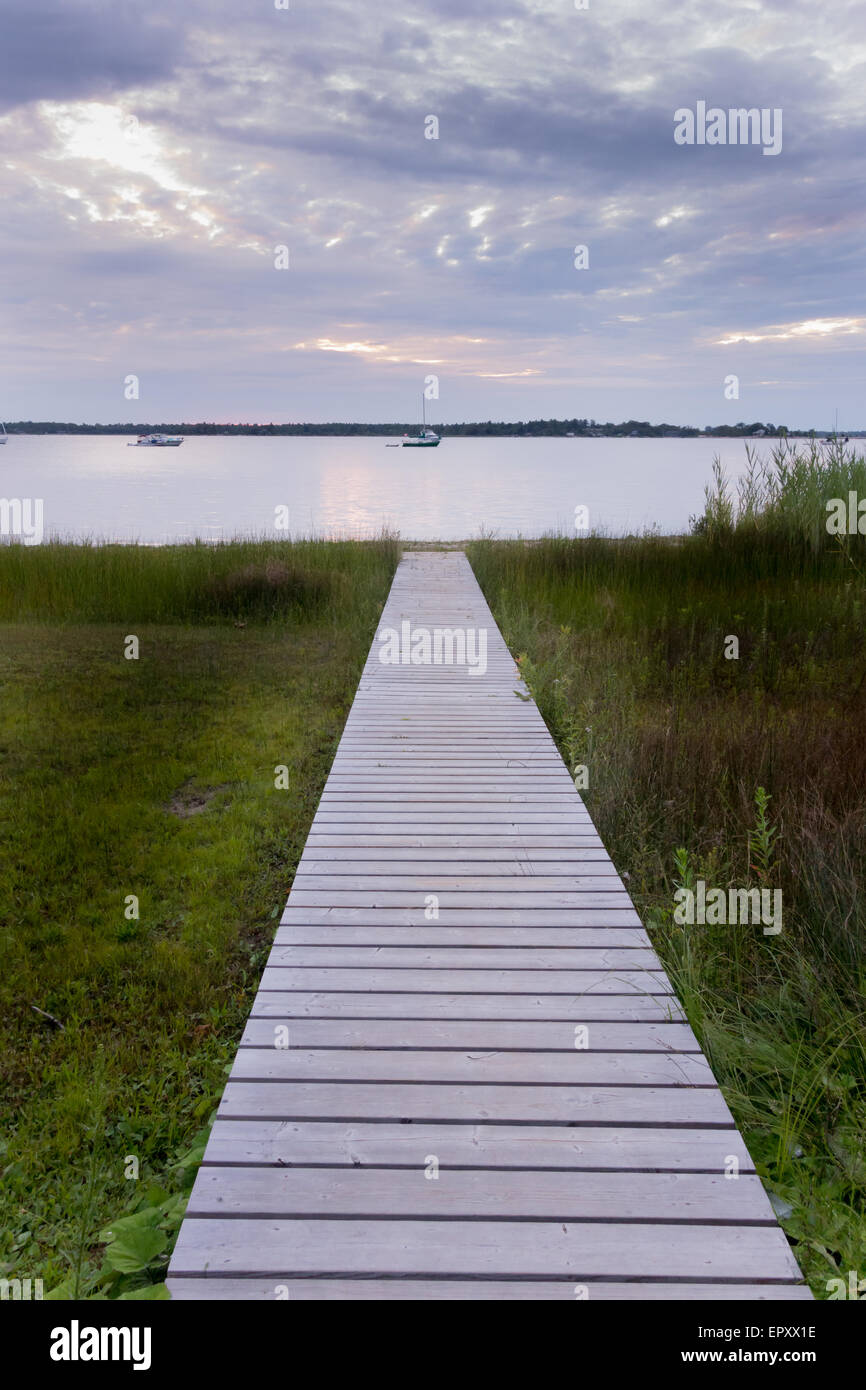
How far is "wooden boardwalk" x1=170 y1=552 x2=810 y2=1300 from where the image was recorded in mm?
1556

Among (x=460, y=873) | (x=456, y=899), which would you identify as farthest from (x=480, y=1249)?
(x=460, y=873)

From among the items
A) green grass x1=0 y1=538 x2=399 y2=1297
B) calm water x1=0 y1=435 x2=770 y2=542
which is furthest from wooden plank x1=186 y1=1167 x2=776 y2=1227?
calm water x1=0 y1=435 x2=770 y2=542

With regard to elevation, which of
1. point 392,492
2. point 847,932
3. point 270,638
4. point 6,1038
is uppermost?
point 392,492

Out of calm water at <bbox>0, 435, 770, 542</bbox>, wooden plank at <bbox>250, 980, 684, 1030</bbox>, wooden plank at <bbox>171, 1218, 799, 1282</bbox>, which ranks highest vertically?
calm water at <bbox>0, 435, 770, 542</bbox>

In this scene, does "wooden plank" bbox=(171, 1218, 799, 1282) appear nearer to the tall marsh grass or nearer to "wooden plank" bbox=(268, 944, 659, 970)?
"wooden plank" bbox=(268, 944, 659, 970)

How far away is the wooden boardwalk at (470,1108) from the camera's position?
5.10ft

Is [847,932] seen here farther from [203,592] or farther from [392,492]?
[392,492]

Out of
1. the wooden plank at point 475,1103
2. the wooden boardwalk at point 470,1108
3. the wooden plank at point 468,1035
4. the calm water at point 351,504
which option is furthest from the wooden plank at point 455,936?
the calm water at point 351,504

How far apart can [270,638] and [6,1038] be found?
21.5ft

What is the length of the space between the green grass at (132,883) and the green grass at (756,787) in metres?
1.53

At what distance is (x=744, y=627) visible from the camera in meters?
7.96

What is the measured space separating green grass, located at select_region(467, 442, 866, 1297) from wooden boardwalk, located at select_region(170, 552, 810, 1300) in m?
0.29

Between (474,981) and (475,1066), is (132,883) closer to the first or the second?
(474,981)
